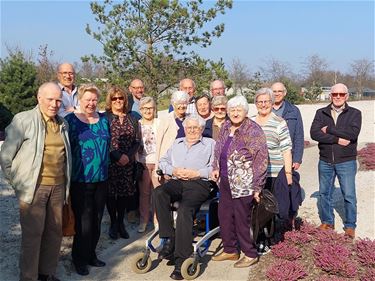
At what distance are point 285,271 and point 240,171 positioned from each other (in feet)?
3.46

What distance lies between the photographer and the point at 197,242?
14.8 feet

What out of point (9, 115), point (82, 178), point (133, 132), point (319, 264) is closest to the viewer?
point (82, 178)

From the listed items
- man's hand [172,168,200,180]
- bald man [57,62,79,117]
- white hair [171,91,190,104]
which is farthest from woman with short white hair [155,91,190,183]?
bald man [57,62,79,117]

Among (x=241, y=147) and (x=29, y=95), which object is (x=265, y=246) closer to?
(x=241, y=147)

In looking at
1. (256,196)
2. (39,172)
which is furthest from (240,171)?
(39,172)

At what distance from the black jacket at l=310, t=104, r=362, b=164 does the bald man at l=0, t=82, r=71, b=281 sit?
310 cm

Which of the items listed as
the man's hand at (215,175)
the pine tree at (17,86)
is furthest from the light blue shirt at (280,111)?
the pine tree at (17,86)

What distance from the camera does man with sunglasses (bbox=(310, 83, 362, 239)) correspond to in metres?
5.27

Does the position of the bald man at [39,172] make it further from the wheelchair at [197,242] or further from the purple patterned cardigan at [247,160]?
the purple patterned cardigan at [247,160]

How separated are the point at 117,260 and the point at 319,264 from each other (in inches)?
85.8

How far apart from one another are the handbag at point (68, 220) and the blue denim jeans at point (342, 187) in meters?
3.15

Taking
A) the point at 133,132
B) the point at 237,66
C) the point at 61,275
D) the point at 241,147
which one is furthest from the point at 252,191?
the point at 237,66

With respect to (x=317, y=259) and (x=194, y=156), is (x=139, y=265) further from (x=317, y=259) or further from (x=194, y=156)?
(x=317, y=259)

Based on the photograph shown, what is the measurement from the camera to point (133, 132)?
5270 millimetres
